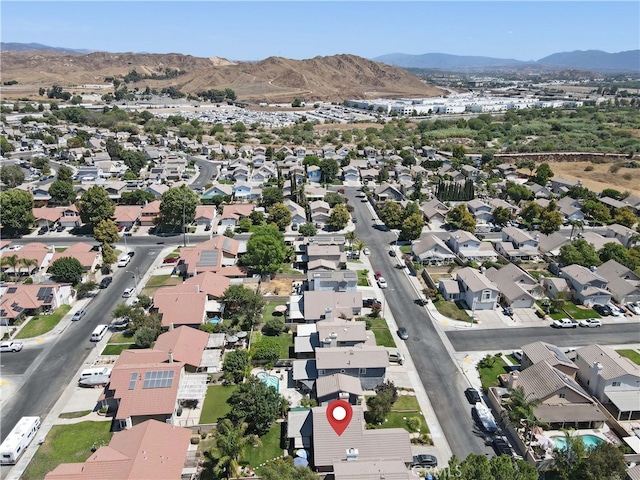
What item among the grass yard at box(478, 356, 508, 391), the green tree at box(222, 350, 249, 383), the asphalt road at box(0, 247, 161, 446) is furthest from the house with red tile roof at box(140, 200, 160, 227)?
the grass yard at box(478, 356, 508, 391)

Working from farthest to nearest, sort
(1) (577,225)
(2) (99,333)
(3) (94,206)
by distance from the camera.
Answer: (1) (577,225) → (3) (94,206) → (2) (99,333)

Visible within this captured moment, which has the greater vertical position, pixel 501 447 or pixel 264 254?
pixel 264 254

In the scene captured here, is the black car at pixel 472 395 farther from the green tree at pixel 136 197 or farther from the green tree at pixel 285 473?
the green tree at pixel 136 197

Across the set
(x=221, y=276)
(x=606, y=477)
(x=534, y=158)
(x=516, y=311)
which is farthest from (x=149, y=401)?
(x=534, y=158)

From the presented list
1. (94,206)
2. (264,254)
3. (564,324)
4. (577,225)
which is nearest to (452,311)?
(564,324)

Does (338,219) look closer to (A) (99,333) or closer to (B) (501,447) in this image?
(A) (99,333)

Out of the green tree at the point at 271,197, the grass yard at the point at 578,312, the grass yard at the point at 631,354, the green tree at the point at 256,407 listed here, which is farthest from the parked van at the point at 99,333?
the grass yard at the point at 631,354
